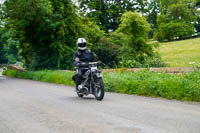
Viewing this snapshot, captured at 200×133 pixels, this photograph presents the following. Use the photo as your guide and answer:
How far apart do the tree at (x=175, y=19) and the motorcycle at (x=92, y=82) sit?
55.7m

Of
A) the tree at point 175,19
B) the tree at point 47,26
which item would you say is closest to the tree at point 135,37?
the tree at point 47,26

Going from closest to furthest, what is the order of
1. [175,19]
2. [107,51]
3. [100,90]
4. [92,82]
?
[100,90], [92,82], [107,51], [175,19]

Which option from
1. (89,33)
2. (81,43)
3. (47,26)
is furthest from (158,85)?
(89,33)

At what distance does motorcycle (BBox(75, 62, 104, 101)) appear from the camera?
30.9ft

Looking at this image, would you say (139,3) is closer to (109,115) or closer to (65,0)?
(65,0)

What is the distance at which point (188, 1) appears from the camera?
71000 millimetres

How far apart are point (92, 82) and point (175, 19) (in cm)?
6415

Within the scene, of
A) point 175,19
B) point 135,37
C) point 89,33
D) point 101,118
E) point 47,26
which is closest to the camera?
point 101,118

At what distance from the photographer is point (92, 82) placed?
32.4 feet

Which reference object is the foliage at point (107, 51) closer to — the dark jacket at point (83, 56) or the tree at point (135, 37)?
the tree at point (135, 37)

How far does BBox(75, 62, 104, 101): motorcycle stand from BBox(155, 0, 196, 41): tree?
183ft

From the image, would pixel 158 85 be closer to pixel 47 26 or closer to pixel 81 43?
pixel 81 43

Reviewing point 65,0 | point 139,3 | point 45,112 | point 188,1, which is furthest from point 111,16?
point 45,112

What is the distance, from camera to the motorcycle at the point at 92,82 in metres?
9.42
